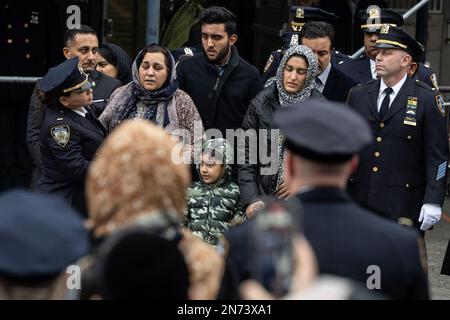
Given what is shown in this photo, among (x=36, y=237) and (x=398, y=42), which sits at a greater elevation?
(x=398, y=42)

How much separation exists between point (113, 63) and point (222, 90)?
1234 millimetres

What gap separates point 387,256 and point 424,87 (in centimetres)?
395

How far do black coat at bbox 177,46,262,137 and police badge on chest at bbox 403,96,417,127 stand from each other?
3.86ft

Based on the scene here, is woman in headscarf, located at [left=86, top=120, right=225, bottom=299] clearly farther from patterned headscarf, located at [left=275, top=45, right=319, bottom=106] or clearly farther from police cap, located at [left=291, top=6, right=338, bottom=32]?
police cap, located at [left=291, top=6, right=338, bottom=32]

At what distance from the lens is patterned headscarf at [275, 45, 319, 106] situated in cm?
727

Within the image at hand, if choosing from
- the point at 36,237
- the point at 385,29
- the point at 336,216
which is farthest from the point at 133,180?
the point at 385,29

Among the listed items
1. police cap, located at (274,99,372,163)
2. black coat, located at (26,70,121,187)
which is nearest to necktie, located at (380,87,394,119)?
black coat, located at (26,70,121,187)

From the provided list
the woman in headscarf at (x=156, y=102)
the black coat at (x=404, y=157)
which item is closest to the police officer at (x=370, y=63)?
the black coat at (x=404, y=157)

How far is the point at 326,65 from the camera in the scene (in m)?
8.06

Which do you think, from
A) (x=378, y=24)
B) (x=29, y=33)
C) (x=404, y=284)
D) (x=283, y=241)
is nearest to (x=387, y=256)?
(x=404, y=284)

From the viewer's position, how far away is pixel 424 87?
24.0 feet

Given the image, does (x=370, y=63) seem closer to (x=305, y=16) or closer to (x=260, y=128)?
(x=305, y=16)

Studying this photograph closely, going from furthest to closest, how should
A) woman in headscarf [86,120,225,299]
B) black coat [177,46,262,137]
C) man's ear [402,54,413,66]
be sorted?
black coat [177,46,262,137] < man's ear [402,54,413,66] < woman in headscarf [86,120,225,299]
